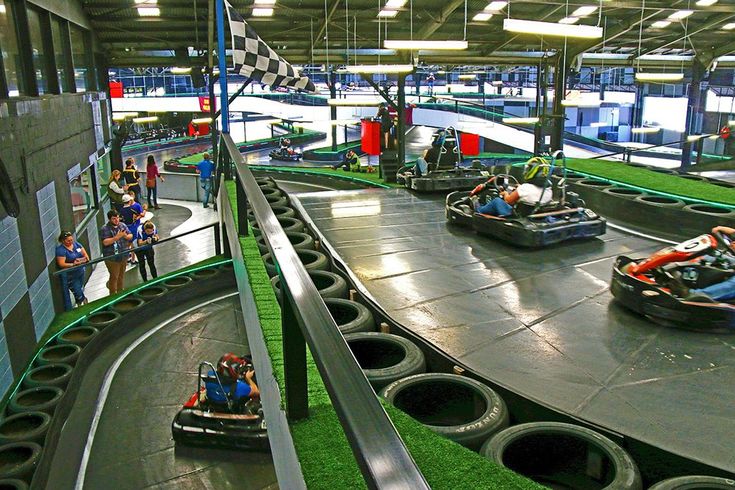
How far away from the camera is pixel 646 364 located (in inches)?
116

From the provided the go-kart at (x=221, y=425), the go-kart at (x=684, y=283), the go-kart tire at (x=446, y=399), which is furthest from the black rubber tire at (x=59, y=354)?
the go-kart at (x=684, y=283)

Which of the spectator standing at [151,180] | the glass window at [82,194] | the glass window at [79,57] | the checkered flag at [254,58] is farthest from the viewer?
the spectator standing at [151,180]

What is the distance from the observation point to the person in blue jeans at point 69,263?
6.31 metres

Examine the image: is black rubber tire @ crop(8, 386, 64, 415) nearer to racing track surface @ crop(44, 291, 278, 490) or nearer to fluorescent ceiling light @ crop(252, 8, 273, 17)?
racing track surface @ crop(44, 291, 278, 490)

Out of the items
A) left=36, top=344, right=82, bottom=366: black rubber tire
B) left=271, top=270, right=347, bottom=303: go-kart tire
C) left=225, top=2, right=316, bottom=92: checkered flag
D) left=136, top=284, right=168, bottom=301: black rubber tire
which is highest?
left=225, top=2, right=316, bottom=92: checkered flag

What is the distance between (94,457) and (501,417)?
301 centimetres

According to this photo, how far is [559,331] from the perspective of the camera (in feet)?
10.9

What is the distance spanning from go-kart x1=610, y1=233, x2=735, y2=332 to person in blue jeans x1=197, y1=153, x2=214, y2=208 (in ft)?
33.4

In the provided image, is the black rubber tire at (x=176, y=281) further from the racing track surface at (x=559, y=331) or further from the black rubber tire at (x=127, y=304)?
the racing track surface at (x=559, y=331)

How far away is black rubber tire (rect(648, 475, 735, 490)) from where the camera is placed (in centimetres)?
189

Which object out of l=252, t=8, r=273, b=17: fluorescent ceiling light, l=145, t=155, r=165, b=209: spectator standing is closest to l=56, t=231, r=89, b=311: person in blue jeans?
l=252, t=8, r=273, b=17: fluorescent ceiling light

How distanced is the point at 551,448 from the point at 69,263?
5663 millimetres

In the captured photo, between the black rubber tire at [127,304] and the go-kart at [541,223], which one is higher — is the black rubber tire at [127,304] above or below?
below

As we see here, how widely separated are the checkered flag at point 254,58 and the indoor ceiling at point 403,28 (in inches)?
185
